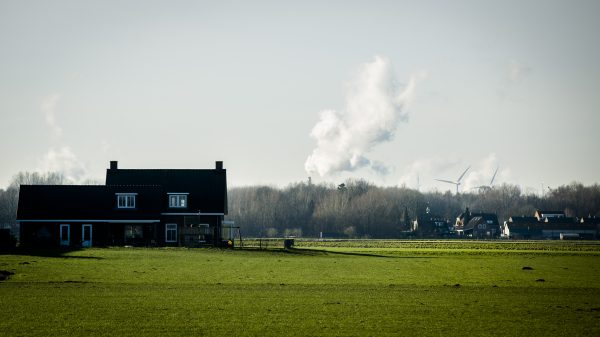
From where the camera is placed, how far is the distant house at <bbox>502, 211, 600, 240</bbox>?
18012cm

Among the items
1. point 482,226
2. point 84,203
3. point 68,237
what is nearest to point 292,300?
point 68,237

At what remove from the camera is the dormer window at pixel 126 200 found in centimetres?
7456

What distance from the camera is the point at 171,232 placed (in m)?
75.9

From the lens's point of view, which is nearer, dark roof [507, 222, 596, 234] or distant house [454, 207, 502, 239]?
dark roof [507, 222, 596, 234]

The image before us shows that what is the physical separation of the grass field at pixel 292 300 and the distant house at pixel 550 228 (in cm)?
14081

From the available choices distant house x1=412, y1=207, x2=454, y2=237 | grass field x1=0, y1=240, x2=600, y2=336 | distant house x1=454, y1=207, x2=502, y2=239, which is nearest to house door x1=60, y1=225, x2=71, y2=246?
grass field x1=0, y1=240, x2=600, y2=336

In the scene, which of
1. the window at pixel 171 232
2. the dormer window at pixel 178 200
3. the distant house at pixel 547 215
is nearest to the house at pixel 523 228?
the distant house at pixel 547 215

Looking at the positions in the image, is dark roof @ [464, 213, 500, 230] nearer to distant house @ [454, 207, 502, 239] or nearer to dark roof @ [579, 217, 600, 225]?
distant house @ [454, 207, 502, 239]

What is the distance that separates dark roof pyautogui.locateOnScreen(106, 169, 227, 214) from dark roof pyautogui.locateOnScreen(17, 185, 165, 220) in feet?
13.5

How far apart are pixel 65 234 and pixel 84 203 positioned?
346 centimetres

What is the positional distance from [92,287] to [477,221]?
17137 cm

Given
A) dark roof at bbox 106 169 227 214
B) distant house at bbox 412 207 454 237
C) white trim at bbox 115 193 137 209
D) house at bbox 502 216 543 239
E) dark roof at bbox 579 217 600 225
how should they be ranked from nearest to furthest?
white trim at bbox 115 193 137 209 → dark roof at bbox 106 169 227 214 → house at bbox 502 216 543 239 → distant house at bbox 412 207 454 237 → dark roof at bbox 579 217 600 225

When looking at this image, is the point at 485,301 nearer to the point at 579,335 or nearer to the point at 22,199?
the point at 579,335

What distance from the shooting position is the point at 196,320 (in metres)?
21.1
